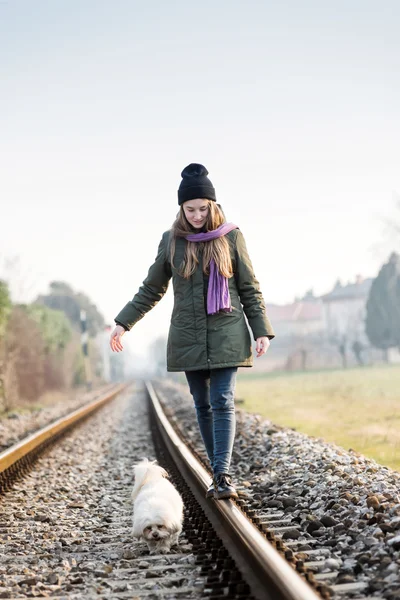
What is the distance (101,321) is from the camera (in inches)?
2867

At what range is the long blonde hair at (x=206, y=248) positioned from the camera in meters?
4.04

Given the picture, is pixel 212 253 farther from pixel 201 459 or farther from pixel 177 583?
pixel 201 459

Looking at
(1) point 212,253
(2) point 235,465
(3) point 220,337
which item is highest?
(1) point 212,253

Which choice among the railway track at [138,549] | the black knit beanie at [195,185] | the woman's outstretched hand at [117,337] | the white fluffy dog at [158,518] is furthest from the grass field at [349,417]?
the black knit beanie at [195,185]

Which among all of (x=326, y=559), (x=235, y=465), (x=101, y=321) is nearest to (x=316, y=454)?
(x=235, y=465)

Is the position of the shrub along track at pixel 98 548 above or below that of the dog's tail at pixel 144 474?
below

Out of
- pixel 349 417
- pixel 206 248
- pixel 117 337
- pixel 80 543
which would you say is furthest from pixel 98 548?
pixel 349 417

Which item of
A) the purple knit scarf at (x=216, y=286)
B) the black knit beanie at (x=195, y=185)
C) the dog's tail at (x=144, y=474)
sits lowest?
the dog's tail at (x=144, y=474)

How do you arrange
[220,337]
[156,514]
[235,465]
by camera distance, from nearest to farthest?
1. [156,514]
2. [220,337]
3. [235,465]

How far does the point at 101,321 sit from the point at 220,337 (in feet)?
228

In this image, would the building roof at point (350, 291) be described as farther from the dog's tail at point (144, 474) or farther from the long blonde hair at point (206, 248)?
the long blonde hair at point (206, 248)

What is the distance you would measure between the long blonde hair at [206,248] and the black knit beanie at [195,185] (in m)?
0.06

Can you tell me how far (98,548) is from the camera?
12.9ft

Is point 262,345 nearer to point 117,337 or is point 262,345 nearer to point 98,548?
point 117,337
